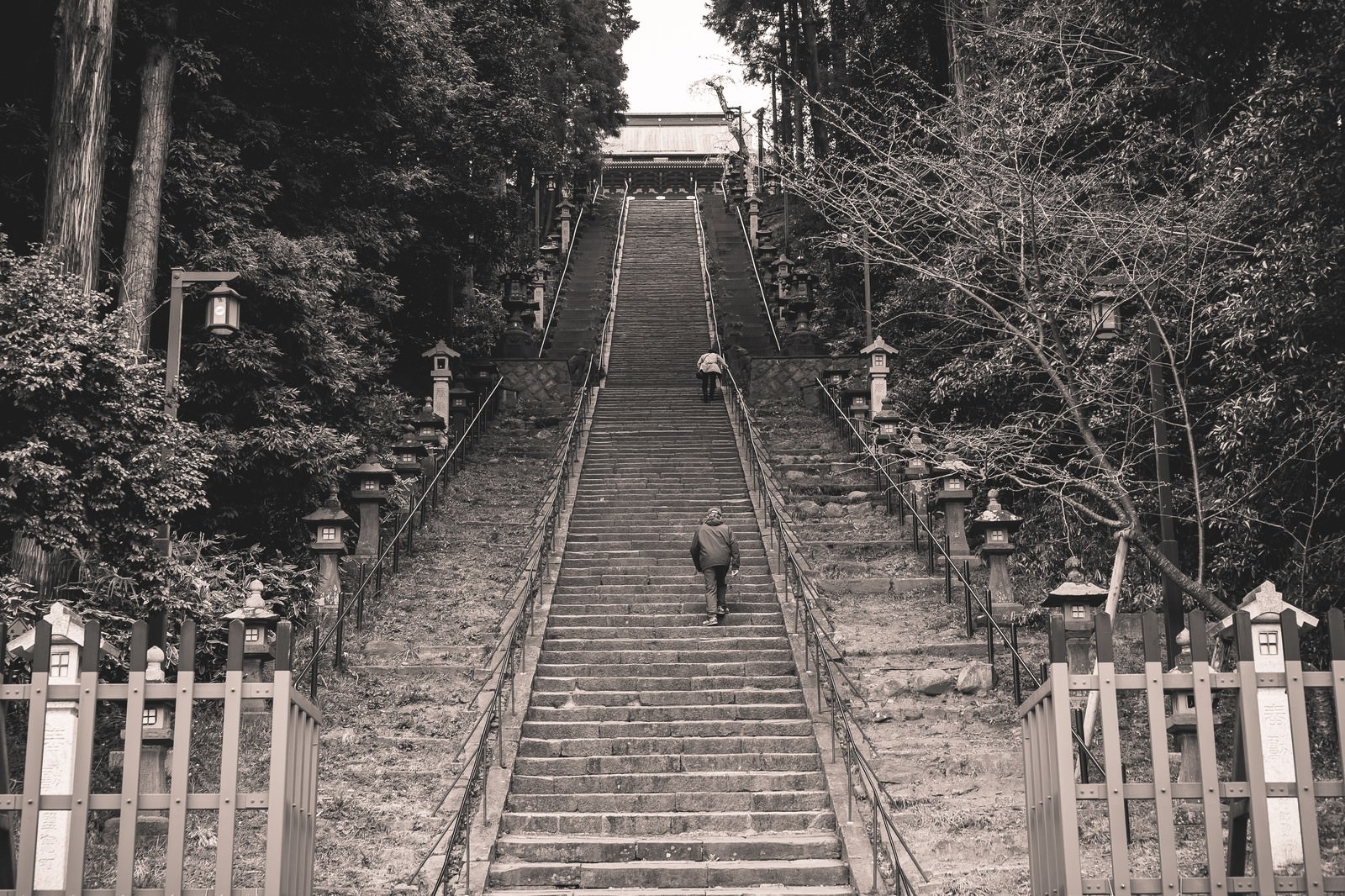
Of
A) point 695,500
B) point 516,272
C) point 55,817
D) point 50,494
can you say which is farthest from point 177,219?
point 516,272

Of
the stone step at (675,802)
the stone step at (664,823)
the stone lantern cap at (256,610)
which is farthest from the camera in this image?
the stone lantern cap at (256,610)

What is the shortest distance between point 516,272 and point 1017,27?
16759 millimetres

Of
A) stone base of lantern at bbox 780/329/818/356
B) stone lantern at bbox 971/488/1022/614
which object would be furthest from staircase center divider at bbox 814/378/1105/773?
stone base of lantern at bbox 780/329/818/356

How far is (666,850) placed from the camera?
8828mm

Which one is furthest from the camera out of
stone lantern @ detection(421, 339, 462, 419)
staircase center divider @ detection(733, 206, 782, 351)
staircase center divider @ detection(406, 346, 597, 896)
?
staircase center divider @ detection(733, 206, 782, 351)

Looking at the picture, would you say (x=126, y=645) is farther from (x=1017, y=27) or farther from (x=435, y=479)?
(x=1017, y=27)

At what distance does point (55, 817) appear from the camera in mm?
5906

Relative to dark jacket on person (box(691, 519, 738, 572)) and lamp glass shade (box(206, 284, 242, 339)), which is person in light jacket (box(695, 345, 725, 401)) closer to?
dark jacket on person (box(691, 519, 738, 572))

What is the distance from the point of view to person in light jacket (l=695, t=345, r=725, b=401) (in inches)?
933

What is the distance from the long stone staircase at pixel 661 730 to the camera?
8.66m

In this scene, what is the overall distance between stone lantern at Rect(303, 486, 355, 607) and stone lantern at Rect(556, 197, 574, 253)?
2345 centimetres

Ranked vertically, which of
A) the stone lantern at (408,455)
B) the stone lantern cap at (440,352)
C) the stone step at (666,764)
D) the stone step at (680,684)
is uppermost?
the stone lantern cap at (440,352)

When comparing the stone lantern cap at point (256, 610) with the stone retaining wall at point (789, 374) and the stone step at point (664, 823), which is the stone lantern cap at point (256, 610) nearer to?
the stone step at point (664, 823)

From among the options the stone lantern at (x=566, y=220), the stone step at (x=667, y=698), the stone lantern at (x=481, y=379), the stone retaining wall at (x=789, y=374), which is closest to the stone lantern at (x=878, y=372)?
the stone retaining wall at (x=789, y=374)
